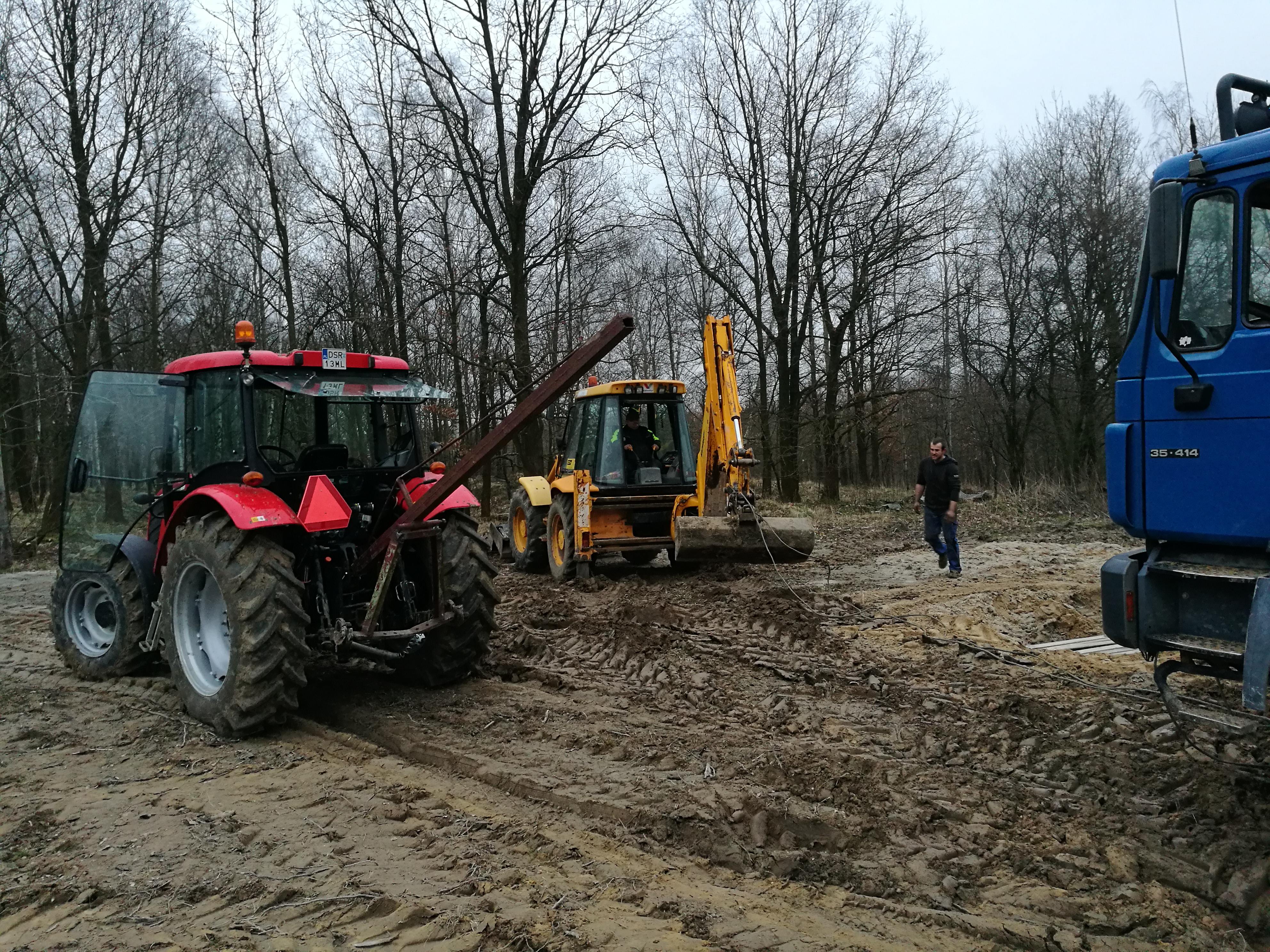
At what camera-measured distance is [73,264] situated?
58.3 ft

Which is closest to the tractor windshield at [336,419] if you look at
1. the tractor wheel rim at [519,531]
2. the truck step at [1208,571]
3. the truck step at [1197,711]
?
the truck step at [1208,571]

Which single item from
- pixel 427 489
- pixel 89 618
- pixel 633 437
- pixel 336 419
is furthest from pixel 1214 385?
pixel 633 437

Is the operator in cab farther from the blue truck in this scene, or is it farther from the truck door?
the truck door

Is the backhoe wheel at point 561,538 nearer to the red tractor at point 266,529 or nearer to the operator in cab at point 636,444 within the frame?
the operator in cab at point 636,444

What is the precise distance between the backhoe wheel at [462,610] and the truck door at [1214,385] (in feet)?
13.2

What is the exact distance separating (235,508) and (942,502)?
8181mm

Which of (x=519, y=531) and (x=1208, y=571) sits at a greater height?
(x=1208, y=571)

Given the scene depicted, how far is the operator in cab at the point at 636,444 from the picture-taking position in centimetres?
1090

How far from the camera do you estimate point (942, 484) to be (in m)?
10.5

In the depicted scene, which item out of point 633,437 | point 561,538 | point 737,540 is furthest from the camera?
point 561,538

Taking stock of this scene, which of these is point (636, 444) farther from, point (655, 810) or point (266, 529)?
point (655, 810)

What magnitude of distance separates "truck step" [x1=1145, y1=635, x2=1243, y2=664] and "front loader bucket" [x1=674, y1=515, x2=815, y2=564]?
553 centimetres

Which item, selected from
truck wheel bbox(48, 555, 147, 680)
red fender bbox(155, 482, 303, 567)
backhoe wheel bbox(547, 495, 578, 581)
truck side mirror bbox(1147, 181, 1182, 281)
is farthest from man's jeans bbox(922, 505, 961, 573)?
truck wheel bbox(48, 555, 147, 680)

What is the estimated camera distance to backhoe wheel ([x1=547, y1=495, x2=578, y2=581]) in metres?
11.1
